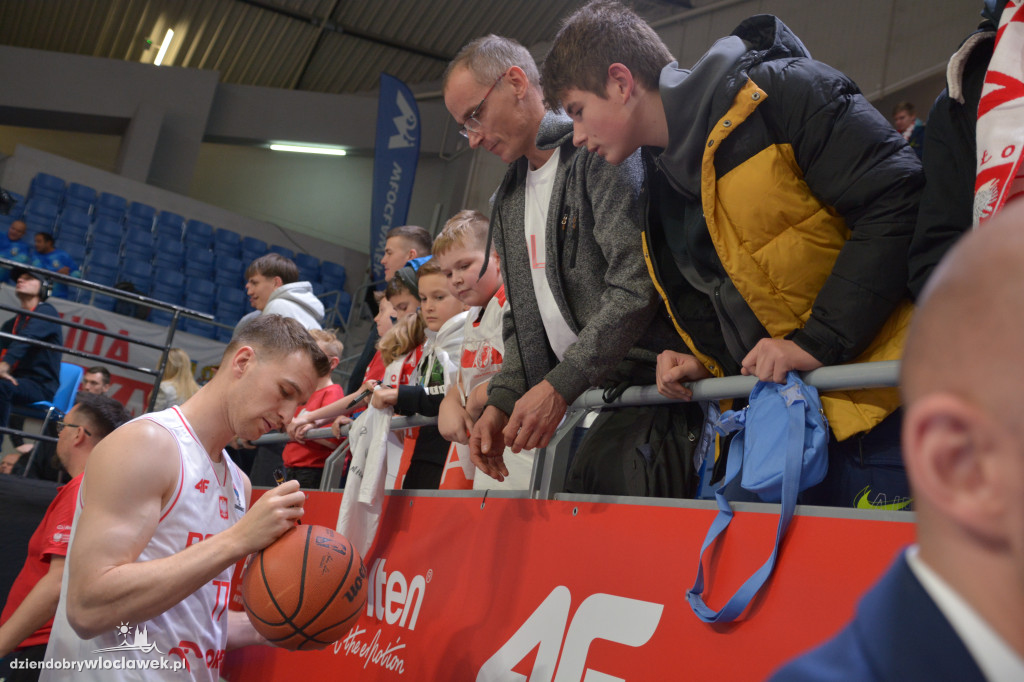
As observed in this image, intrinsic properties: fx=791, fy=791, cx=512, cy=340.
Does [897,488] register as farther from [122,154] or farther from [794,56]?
[122,154]

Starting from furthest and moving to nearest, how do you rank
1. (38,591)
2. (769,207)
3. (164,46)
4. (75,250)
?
(164,46) < (75,250) < (38,591) < (769,207)

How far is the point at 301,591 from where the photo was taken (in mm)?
2160

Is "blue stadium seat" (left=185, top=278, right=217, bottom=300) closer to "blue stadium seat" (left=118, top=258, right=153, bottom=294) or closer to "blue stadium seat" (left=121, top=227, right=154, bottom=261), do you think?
"blue stadium seat" (left=118, top=258, right=153, bottom=294)

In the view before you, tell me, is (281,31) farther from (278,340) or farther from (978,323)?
(978,323)

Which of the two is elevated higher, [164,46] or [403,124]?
[164,46]

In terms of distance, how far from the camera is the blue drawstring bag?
4.99ft

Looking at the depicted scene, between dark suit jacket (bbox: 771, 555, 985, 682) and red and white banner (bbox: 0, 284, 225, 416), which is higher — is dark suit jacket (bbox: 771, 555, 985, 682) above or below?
above

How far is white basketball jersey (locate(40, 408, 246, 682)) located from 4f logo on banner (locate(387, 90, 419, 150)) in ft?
43.3

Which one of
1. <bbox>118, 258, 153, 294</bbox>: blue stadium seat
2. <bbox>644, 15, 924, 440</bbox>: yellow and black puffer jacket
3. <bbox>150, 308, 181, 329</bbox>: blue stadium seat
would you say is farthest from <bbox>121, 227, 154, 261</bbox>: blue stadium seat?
<bbox>644, 15, 924, 440</bbox>: yellow and black puffer jacket

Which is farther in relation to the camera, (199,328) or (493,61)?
(199,328)

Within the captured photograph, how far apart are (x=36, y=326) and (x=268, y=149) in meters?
12.5

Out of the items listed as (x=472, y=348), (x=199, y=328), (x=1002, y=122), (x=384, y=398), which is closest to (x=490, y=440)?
(x=472, y=348)

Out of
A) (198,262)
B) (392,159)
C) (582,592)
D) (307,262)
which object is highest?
(392,159)

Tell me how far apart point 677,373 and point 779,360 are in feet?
1.09
